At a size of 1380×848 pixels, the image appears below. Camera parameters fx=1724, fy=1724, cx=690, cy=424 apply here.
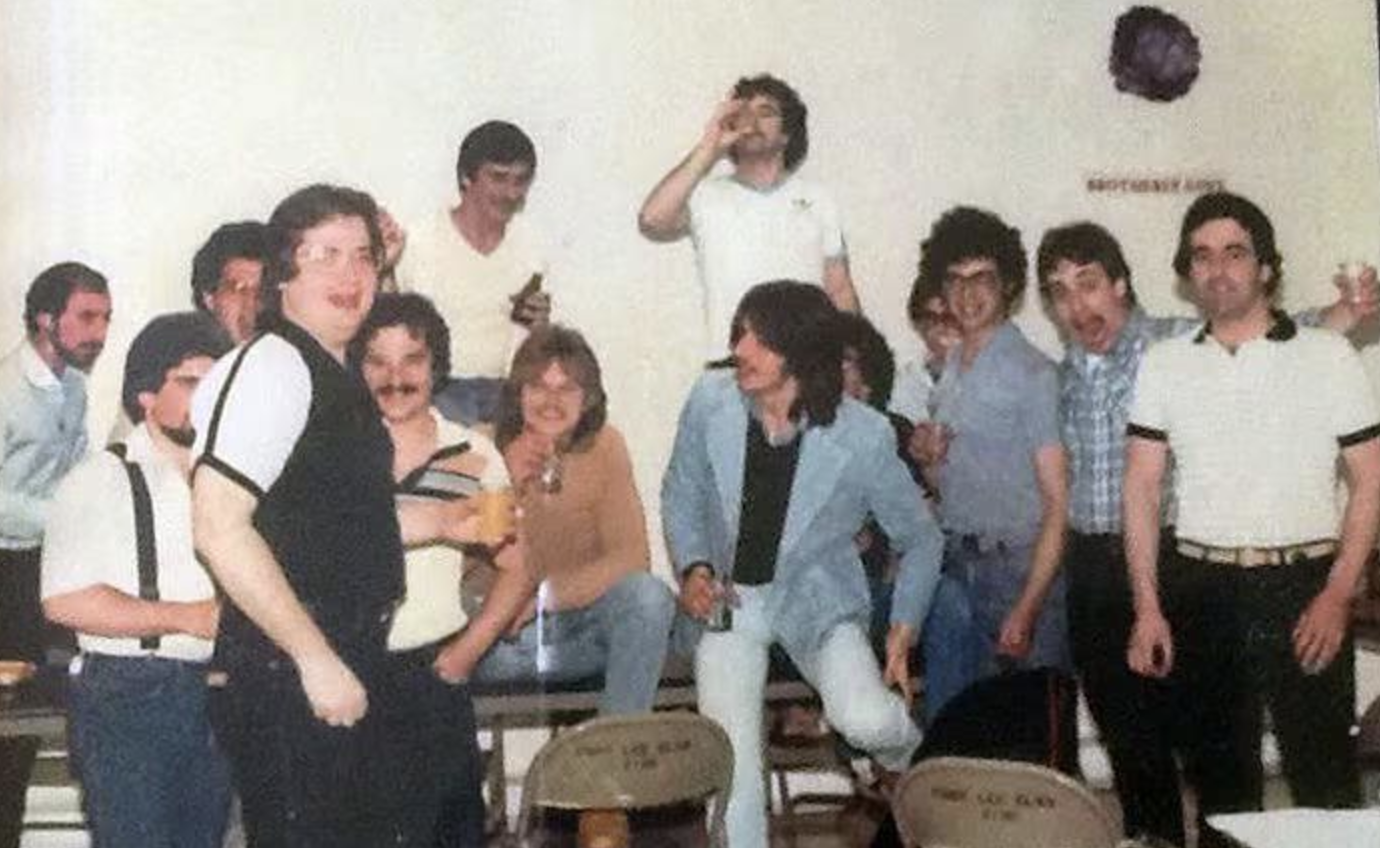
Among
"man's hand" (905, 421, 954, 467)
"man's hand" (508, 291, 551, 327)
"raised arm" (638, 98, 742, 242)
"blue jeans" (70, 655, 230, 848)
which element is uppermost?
"raised arm" (638, 98, 742, 242)

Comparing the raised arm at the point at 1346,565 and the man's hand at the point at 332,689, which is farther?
Answer: the raised arm at the point at 1346,565

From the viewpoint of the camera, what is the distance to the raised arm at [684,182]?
2.77 metres

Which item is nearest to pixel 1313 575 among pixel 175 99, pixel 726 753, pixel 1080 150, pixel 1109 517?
pixel 1109 517

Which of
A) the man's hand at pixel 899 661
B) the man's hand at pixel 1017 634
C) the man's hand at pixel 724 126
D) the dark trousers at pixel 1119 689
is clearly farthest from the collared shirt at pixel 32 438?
the dark trousers at pixel 1119 689

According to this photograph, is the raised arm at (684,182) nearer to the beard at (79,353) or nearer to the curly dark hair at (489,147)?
the curly dark hair at (489,147)

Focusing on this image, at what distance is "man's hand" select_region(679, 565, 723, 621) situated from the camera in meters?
2.79

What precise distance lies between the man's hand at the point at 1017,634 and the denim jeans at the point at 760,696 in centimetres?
21

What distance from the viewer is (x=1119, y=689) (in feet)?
9.68

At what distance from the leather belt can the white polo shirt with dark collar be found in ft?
0.04

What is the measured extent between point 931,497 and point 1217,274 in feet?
2.09

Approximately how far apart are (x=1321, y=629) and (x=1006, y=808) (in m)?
0.72

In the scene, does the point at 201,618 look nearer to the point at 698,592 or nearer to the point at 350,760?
the point at 350,760

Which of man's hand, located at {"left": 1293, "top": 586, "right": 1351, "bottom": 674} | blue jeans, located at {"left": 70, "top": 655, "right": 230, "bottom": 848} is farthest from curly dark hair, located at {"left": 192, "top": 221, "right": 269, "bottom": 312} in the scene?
man's hand, located at {"left": 1293, "top": 586, "right": 1351, "bottom": 674}

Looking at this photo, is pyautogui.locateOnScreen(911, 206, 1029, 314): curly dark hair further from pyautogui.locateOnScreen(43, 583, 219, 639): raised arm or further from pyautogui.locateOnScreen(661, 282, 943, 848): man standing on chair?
pyautogui.locateOnScreen(43, 583, 219, 639): raised arm
